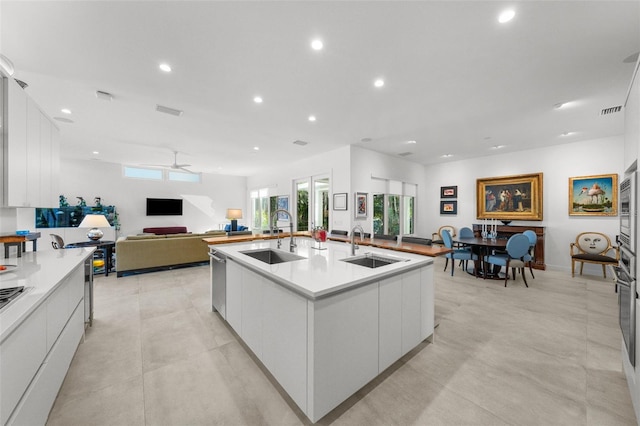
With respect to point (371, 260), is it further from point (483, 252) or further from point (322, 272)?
point (483, 252)

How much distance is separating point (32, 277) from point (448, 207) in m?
8.03

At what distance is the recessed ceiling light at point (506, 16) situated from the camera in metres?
1.80

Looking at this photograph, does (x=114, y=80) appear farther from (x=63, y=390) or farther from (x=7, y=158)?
(x=63, y=390)

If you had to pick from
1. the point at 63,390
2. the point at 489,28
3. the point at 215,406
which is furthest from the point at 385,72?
the point at 63,390

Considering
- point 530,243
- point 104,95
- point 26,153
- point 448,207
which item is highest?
point 104,95

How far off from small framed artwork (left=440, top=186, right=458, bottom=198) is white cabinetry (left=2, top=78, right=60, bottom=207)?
8.17 m

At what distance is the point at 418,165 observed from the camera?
7.61 meters

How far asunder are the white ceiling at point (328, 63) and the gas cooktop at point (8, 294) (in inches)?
78.3

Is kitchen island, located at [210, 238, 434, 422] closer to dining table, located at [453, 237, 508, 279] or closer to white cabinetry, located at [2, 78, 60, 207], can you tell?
white cabinetry, located at [2, 78, 60, 207]

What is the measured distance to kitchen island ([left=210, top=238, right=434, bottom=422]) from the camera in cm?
142

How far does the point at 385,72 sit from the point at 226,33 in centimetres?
162

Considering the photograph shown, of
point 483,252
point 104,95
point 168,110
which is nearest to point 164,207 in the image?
point 168,110

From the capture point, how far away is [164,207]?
843 cm

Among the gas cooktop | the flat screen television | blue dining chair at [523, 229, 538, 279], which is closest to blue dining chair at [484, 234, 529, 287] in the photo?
blue dining chair at [523, 229, 538, 279]
